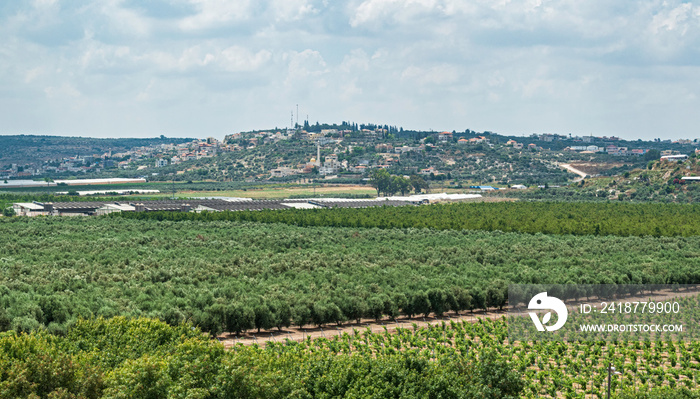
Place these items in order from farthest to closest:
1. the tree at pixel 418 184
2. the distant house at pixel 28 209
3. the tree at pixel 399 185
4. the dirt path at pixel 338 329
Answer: the tree at pixel 418 184 < the tree at pixel 399 185 < the distant house at pixel 28 209 < the dirt path at pixel 338 329

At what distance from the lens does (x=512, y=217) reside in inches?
3553

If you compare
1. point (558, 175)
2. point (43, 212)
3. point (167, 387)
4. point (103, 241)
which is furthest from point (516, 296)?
point (558, 175)

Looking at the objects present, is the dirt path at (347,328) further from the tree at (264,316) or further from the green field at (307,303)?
the tree at (264,316)

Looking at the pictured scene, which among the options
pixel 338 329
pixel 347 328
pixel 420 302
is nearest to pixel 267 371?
pixel 338 329

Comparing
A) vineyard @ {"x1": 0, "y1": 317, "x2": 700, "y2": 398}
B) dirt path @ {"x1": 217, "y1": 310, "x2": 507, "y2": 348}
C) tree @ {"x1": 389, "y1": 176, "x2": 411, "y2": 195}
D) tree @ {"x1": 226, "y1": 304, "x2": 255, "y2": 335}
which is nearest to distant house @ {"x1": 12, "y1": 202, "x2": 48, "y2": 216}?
dirt path @ {"x1": 217, "y1": 310, "x2": 507, "y2": 348}

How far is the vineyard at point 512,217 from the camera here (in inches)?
3007

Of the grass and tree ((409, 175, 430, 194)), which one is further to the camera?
tree ((409, 175, 430, 194))

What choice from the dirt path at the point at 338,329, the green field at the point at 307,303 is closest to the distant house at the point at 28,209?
the green field at the point at 307,303

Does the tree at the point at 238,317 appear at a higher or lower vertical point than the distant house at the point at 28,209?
higher

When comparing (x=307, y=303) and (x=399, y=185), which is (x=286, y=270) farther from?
(x=399, y=185)

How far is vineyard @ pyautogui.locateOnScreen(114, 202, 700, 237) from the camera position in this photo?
251 feet

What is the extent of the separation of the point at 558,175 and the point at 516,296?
542 feet

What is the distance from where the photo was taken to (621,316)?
1462 inches

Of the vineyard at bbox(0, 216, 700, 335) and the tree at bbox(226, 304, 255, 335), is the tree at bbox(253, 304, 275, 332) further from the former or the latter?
the tree at bbox(226, 304, 255, 335)
